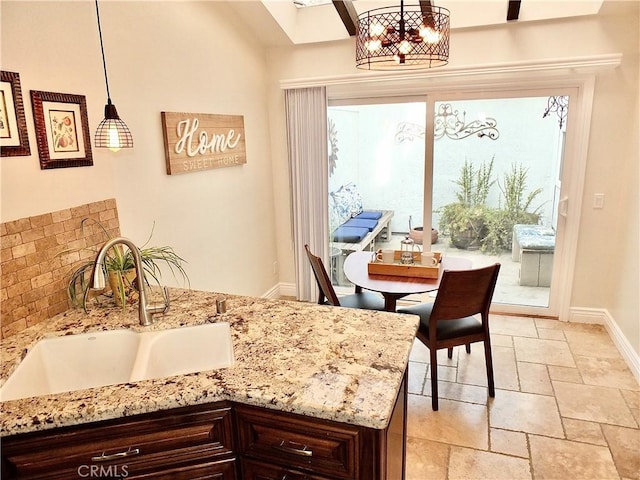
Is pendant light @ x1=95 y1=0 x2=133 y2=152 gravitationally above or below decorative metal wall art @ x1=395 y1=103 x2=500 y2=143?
below

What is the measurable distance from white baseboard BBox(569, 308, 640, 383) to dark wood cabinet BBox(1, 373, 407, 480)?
253 cm

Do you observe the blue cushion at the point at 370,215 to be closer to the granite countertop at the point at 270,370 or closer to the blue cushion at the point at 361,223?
the blue cushion at the point at 361,223

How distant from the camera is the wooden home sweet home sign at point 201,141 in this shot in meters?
2.91

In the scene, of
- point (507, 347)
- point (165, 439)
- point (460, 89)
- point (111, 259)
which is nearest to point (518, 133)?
point (460, 89)

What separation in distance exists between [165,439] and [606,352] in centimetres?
333

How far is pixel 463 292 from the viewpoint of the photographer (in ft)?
8.59

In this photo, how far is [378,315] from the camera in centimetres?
195

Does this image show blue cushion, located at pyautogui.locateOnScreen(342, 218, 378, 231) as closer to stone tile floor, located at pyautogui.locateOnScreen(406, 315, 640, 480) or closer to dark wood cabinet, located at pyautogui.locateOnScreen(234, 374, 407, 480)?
stone tile floor, located at pyautogui.locateOnScreen(406, 315, 640, 480)

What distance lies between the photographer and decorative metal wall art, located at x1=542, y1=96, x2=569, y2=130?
3645 mm

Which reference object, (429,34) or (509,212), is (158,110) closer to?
(429,34)

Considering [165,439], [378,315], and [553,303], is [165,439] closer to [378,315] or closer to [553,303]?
[378,315]

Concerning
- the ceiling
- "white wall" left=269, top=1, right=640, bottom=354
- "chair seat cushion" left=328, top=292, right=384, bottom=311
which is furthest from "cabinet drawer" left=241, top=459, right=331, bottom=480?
the ceiling

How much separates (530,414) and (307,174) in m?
2.72

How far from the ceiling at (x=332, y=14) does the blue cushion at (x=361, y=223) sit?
1.73 metres
